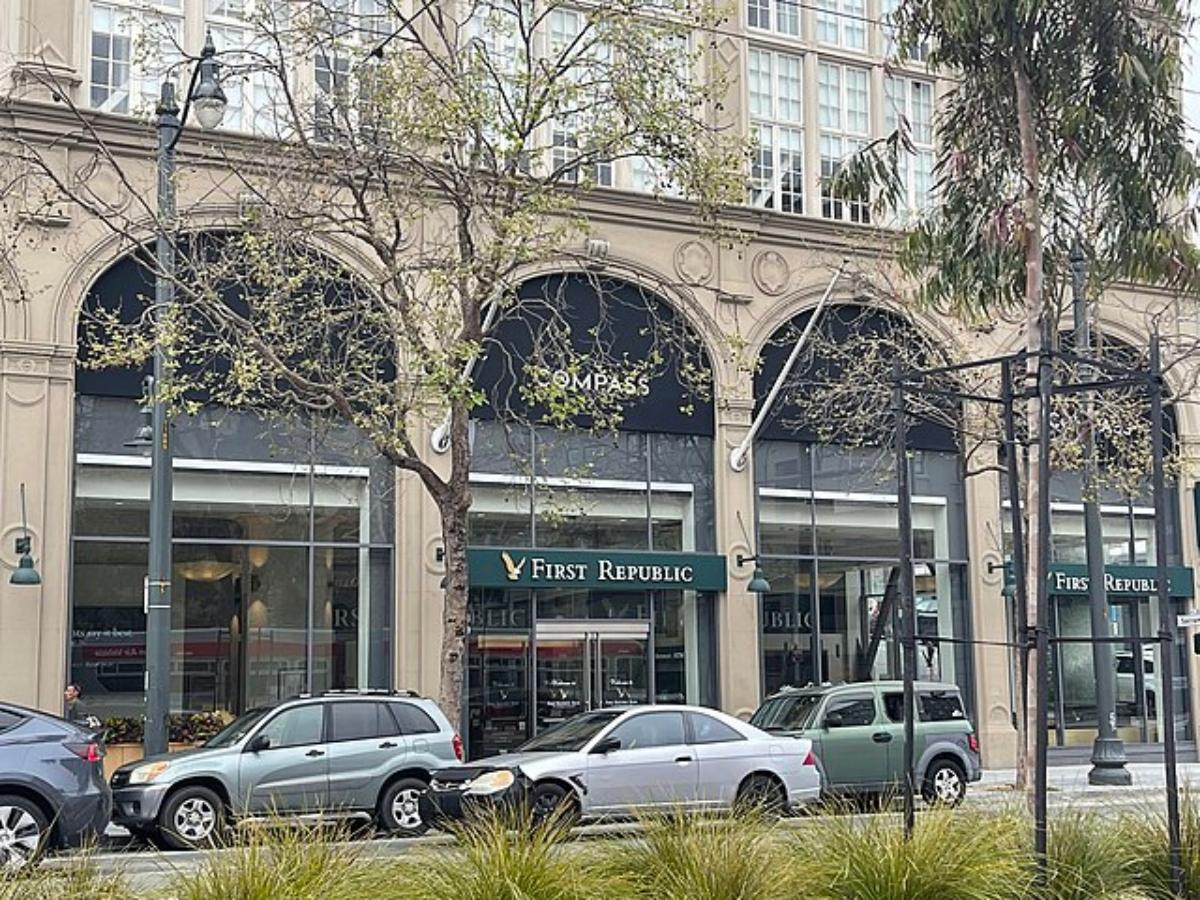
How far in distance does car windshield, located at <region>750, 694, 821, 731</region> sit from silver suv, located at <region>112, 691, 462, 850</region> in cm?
457

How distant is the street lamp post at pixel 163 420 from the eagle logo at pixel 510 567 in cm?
645

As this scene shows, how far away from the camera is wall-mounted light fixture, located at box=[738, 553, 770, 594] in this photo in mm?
25000

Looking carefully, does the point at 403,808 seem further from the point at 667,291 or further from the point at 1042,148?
the point at 667,291

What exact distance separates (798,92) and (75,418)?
14.0 m

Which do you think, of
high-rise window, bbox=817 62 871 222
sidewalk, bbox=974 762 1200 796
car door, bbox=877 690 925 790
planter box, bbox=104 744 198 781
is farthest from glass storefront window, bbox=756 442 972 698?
planter box, bbox=104 744 198 781

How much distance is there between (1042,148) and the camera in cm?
1609

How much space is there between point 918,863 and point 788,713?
11947 millimetres

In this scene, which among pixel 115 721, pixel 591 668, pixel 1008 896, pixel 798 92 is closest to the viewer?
pixel 1008 896

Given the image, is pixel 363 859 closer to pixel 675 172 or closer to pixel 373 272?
pixel 675 172

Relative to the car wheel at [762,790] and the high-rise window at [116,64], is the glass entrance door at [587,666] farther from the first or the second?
the high-rise window at [116,64]

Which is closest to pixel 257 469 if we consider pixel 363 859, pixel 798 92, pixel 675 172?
pixel 675 172

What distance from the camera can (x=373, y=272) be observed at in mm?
23016

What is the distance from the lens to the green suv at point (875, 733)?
19.3 metres

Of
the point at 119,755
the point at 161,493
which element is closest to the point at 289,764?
the point at 161,493
